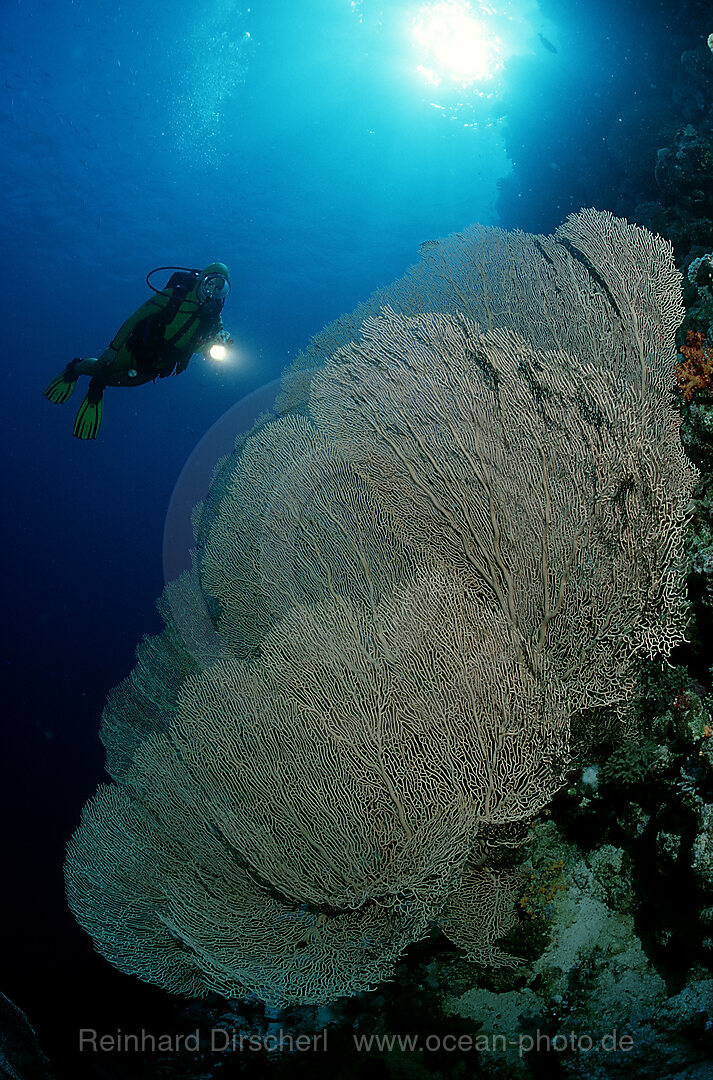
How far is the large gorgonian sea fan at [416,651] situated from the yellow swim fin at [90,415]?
5.67 m

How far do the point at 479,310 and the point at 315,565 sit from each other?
2714 mm

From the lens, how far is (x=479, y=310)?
4.32m

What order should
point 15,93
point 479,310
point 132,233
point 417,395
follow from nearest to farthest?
point 417,395 < point 479,310 < point 15,93 < point 132,233

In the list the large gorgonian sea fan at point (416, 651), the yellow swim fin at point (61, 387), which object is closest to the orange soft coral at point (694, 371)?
the large gorgonian sea fan at point (416, 651)

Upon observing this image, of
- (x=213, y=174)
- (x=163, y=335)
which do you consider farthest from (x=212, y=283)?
(x=213, y=174)

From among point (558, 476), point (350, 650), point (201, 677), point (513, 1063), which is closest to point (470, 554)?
point (558, 476)

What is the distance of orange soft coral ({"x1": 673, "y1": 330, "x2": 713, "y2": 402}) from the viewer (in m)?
3.18

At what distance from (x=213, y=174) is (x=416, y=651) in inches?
1436

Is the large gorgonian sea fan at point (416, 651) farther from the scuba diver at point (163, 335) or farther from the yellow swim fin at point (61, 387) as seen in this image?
the yellow swim fin at point (61, 387)

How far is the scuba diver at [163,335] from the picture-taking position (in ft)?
24.2

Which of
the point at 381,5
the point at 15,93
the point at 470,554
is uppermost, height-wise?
the point at 381,5

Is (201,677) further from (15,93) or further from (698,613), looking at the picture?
(15,93)

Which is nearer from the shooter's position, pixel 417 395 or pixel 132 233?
pixel 417 395

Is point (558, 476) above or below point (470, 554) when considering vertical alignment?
above
